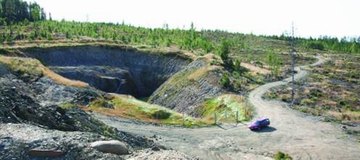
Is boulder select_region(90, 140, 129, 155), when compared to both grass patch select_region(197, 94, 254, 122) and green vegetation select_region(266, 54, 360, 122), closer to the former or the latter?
grass patch select_region(197, 94, 254, 122)

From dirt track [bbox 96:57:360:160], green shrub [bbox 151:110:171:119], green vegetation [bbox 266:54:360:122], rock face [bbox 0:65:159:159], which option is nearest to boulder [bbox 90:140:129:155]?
rock face [bbox 0:65:159:159]

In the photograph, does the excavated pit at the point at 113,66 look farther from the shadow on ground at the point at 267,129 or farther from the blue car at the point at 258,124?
the shadow on ground at the point at 267,129

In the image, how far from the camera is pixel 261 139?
5884 centimetres

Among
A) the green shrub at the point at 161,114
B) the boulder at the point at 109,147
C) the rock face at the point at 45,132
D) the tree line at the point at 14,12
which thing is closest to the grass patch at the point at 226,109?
the green shrub at the point at 161,114

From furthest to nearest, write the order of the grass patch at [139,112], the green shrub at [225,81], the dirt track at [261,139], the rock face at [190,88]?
the green shrub at [225,81]
the rock face at [190,88]
the grass patch at [139,112]
the dirt track at [261,139]

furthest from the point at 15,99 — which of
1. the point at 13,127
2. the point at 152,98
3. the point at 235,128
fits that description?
the point at 152,98

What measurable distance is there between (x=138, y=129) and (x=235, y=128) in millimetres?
12496

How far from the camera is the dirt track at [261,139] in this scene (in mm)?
52969

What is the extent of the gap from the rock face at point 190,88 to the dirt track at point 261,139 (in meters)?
21.5

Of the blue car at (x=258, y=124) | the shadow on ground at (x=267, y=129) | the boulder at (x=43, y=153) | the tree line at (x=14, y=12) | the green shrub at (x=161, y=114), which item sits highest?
the tree line at (x=14, y=12)

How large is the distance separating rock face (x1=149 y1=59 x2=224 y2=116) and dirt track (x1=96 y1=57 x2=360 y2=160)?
21.5 m

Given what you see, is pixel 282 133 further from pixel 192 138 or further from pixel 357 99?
pixel 357 99

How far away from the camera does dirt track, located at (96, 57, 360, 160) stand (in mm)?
52969

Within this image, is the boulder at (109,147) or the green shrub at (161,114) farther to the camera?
the green shrub at (161,114)
